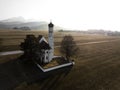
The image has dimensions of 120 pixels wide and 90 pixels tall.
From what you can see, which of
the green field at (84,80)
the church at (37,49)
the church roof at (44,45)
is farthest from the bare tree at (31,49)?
the green field at (84,80)

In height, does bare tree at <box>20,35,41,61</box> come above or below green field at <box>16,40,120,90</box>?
above

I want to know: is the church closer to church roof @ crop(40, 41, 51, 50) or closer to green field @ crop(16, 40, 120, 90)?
church roof @ crop(40, 41, 51, 50)

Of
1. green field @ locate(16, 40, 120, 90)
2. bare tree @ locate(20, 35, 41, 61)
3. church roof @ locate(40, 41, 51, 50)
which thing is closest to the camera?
green field @ locate(16, 40, 120, 90)

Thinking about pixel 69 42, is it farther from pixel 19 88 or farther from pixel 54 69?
pixel 19 88

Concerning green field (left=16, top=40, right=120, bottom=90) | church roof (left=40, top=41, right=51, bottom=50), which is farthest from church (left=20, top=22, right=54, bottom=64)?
green field (left=16, top=40, right=120, bottom=90)

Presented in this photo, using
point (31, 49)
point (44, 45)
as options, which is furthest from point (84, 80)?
point (31, 49)

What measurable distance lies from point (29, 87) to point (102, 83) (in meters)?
14.8

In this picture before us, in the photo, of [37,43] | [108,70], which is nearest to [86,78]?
[108,70]

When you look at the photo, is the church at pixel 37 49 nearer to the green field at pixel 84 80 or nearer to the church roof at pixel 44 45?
the church roof at pixel 44 45

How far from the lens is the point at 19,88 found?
1029 inches

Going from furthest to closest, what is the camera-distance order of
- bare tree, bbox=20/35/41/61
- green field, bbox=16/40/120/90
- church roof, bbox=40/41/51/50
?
church roof, bbox=40/41/51/50 → bare tree, bbox=20/35/41/61 → green field, bbox=16/40/120/90

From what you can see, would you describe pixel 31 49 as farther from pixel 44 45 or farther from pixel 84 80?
pixel 84 80

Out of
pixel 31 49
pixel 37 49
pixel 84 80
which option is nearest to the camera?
pixel 84 80

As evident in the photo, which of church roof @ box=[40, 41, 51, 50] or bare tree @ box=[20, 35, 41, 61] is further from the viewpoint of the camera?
church roof @ box=[40, 41, 51, 50]
